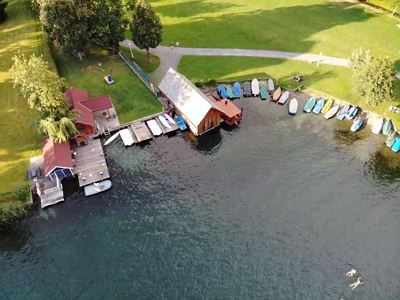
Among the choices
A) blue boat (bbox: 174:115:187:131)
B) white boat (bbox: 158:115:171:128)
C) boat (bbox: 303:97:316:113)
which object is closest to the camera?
blue boat (bbox: 174:115:187:131)

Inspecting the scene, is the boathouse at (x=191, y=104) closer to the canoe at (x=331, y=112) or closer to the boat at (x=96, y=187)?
the boat at (x=96, y=187)

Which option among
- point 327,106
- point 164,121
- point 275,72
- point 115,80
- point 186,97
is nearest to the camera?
point 186,97

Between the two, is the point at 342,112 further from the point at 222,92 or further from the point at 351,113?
the point at 222,92

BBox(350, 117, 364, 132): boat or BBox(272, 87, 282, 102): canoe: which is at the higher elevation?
BBox(272, 87, 282, 102): canoe

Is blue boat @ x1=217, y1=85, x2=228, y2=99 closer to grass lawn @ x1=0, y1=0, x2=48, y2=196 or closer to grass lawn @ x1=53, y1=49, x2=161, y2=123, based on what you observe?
grass lawn @ x1=53, y1=49, x2=161, y2=123

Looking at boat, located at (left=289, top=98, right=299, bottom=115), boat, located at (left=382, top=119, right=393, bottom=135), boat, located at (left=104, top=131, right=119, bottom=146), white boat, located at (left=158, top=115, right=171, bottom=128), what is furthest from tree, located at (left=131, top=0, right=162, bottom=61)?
boat, located at (left=382, top=119, right=393, bottom=135)

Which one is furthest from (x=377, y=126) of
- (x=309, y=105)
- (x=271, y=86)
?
(x=271, y=86)
